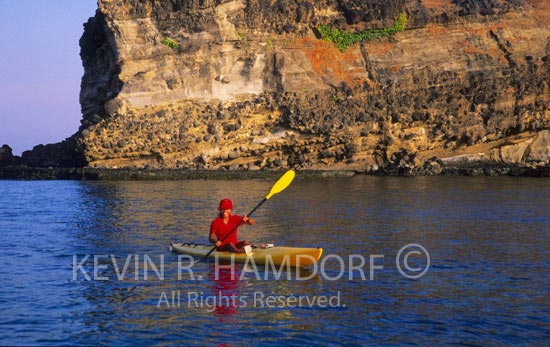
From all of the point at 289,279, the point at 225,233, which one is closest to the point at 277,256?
the point at 289,279

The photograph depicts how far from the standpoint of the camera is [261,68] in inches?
1880

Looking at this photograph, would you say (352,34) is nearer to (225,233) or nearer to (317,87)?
(317,87)

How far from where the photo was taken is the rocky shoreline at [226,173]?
4350 centimetres

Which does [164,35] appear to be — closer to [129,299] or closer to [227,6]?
[227,6]

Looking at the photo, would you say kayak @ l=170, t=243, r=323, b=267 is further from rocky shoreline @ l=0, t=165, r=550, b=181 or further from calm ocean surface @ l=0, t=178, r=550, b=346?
rocky shoreline @ l=0, t=165, r=550, b=181

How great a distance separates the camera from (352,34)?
164ft

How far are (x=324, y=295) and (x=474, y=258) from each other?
5391mm

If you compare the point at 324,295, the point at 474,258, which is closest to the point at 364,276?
the point at 324,295

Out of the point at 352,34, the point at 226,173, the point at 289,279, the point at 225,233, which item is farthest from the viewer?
the point at 352,34

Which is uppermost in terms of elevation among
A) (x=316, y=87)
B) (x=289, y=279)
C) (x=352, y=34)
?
(x=352, y=34)

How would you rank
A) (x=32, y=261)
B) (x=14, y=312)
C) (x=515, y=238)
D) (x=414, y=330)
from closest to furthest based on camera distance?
(x=414, y=330) → (x=14, y=312) → (x=32, y=261) → (x=515, y=238)

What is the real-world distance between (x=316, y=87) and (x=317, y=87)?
0.07 metres

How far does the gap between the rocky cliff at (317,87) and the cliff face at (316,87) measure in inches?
2.9
